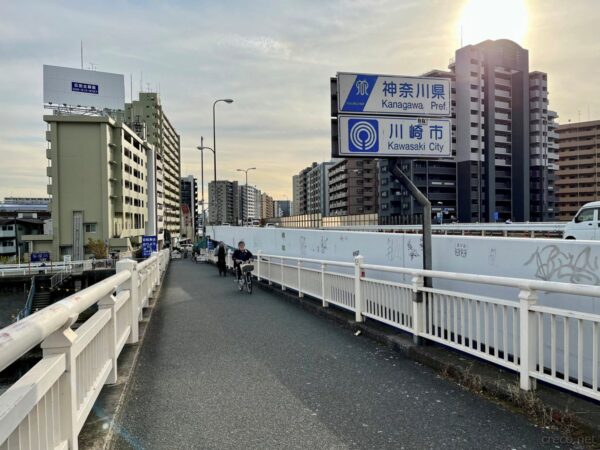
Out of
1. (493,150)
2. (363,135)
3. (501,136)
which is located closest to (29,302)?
(363,135)

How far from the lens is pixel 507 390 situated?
3602mm

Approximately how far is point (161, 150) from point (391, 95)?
118 meters

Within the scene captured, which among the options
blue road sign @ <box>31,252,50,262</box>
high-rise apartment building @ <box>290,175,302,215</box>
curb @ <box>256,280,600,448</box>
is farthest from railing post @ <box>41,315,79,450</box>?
high-rise apartment building @ <box>290,175,302,215</box>

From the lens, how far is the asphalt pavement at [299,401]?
3.04 metres

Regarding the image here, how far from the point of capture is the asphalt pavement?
304cm

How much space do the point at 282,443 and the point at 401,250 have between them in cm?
480

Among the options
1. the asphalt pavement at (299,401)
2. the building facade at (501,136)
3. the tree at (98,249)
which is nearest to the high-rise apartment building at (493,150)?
the building facade at (501,136)

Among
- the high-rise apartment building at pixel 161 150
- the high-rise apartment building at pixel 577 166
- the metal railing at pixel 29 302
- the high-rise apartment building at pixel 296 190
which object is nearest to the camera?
the metal railing at pixel 29 302

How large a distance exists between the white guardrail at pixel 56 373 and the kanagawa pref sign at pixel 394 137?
3.64 meters

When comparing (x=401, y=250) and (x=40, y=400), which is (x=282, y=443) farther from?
(x=401, y=250)

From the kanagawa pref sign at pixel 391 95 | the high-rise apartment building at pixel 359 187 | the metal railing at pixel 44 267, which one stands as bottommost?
the metal railing at pixel 44 267

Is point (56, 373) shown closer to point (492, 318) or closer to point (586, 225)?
point (492, 318)

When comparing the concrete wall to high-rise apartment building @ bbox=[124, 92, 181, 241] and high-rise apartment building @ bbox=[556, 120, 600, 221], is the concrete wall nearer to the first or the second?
high-rise apartment building @ bbox=[124, 92, 181, 241]

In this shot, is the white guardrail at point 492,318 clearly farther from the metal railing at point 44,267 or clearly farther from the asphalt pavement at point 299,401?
the metal railing at point 44,267
